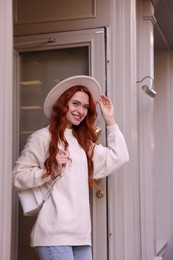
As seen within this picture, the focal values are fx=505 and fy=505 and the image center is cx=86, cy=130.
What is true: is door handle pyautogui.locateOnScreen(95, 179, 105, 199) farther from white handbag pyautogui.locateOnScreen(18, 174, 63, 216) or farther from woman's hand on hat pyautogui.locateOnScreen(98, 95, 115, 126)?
white handbag pyautogui.locateOnScreen(18, 174, 63, 216)

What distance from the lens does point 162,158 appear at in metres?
5.12

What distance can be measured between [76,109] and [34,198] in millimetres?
465

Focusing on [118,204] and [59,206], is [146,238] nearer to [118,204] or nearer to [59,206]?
[118,204]

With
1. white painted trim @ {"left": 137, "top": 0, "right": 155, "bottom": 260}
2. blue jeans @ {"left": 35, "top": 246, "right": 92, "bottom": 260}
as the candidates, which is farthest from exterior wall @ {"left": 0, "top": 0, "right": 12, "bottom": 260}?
white painted trim @ {"left": 137, "top": 0, "right": 155, "bottom": 260}

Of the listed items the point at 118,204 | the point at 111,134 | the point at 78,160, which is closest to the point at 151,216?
the point at 118,204

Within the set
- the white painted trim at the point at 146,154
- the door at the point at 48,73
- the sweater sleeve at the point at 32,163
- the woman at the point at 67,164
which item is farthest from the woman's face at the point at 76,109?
the white painted trim at the point at 146,154

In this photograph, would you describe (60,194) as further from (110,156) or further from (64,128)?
(110,156)

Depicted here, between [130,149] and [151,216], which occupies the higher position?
[130,149]

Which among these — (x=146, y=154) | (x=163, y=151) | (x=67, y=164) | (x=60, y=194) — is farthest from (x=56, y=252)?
(x=163, y=151)

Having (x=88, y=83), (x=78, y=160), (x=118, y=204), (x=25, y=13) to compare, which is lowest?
(x=118, y=204)

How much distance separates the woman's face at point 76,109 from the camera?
2.42 m

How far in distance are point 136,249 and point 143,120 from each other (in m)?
0.96

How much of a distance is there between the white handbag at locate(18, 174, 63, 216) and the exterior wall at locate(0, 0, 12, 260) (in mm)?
414

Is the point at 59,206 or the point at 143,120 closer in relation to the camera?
the point at 59,206
